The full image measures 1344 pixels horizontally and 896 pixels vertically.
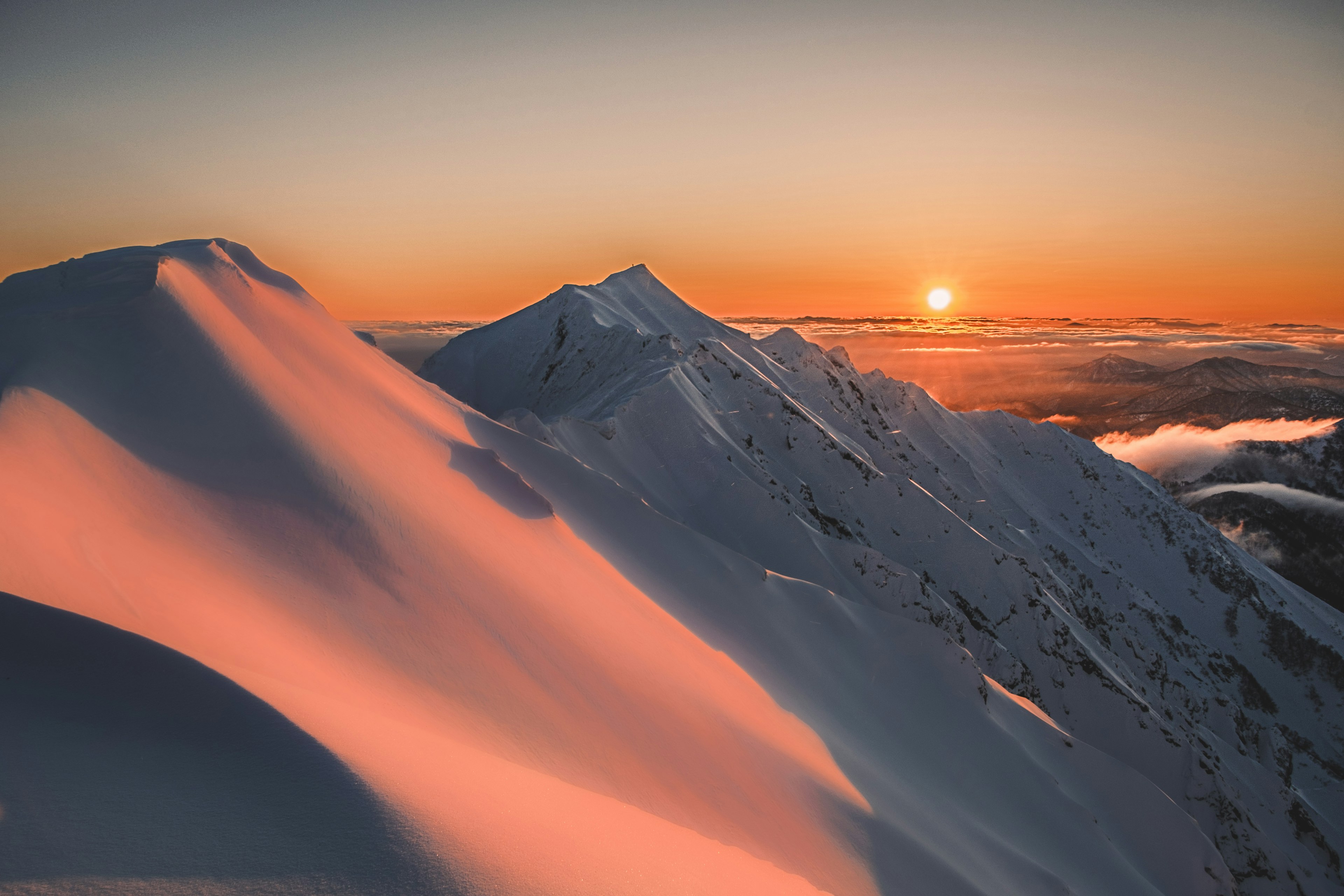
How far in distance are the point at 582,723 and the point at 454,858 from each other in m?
7.42

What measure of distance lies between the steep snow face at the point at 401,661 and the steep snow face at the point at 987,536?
165 inches

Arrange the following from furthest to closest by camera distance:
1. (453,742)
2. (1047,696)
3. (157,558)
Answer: (1047,696) → (157,558) → (453,742)

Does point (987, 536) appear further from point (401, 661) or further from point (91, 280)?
point (91, 280)

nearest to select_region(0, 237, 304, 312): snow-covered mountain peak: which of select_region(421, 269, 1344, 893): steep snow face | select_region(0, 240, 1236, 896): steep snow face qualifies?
select_region(0, 240, 1236, 896): steep snow face

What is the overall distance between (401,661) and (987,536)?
3141 inches

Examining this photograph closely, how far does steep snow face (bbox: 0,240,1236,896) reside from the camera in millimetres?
6512

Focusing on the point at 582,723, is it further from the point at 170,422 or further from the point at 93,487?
the point at 170,422

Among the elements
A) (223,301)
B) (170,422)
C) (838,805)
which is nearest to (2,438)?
(170,422)

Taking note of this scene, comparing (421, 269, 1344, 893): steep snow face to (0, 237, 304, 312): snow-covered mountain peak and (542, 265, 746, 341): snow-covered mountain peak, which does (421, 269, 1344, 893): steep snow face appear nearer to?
(542, 265, 746, 341): snow-covered mountain peak

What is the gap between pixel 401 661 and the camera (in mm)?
11531

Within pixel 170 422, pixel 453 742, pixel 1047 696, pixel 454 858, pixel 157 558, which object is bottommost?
pixel 454 858

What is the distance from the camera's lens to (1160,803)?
3675cm

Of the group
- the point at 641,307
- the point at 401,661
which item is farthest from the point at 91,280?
the point at 641,307

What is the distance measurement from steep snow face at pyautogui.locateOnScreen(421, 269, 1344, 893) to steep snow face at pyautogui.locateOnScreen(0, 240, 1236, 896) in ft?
13.7
